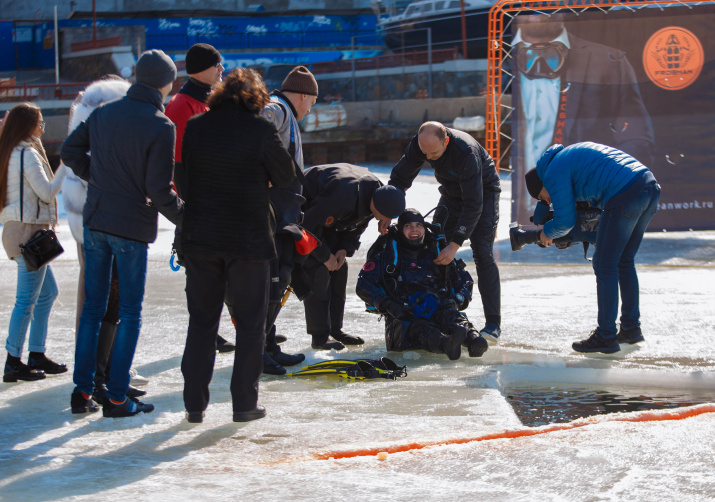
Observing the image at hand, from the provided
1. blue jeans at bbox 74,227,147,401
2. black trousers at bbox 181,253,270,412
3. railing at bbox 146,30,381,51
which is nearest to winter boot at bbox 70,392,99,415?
blue jeans at bbox 74,227,147,401

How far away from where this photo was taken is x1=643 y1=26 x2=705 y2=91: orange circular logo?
10.0 m

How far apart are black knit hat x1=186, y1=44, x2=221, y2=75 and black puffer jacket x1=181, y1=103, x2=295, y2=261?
3.44 feet

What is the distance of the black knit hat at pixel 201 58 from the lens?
14.9 ft

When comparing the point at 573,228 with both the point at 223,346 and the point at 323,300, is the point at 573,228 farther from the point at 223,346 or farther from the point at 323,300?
the point at 223,346

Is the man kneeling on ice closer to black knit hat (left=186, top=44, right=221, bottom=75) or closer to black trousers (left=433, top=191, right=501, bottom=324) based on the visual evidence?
black trousers (left=433, top=191, right=501, bottom=324)

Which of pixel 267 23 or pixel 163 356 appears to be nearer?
pixel 163 356

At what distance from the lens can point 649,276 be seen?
7.96 meters

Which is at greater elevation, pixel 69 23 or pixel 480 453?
pixel 69 23

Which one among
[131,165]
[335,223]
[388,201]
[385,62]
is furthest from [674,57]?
[385,62]

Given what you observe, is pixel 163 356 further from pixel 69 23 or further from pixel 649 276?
pixel 69 23

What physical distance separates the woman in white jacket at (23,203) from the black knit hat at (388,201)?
189 centimetres

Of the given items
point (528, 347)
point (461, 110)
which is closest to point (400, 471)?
point (528, 347)

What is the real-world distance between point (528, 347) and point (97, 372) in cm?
279

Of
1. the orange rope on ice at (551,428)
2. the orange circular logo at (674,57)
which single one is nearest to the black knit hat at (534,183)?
the orange rope on ice at (551,428)
